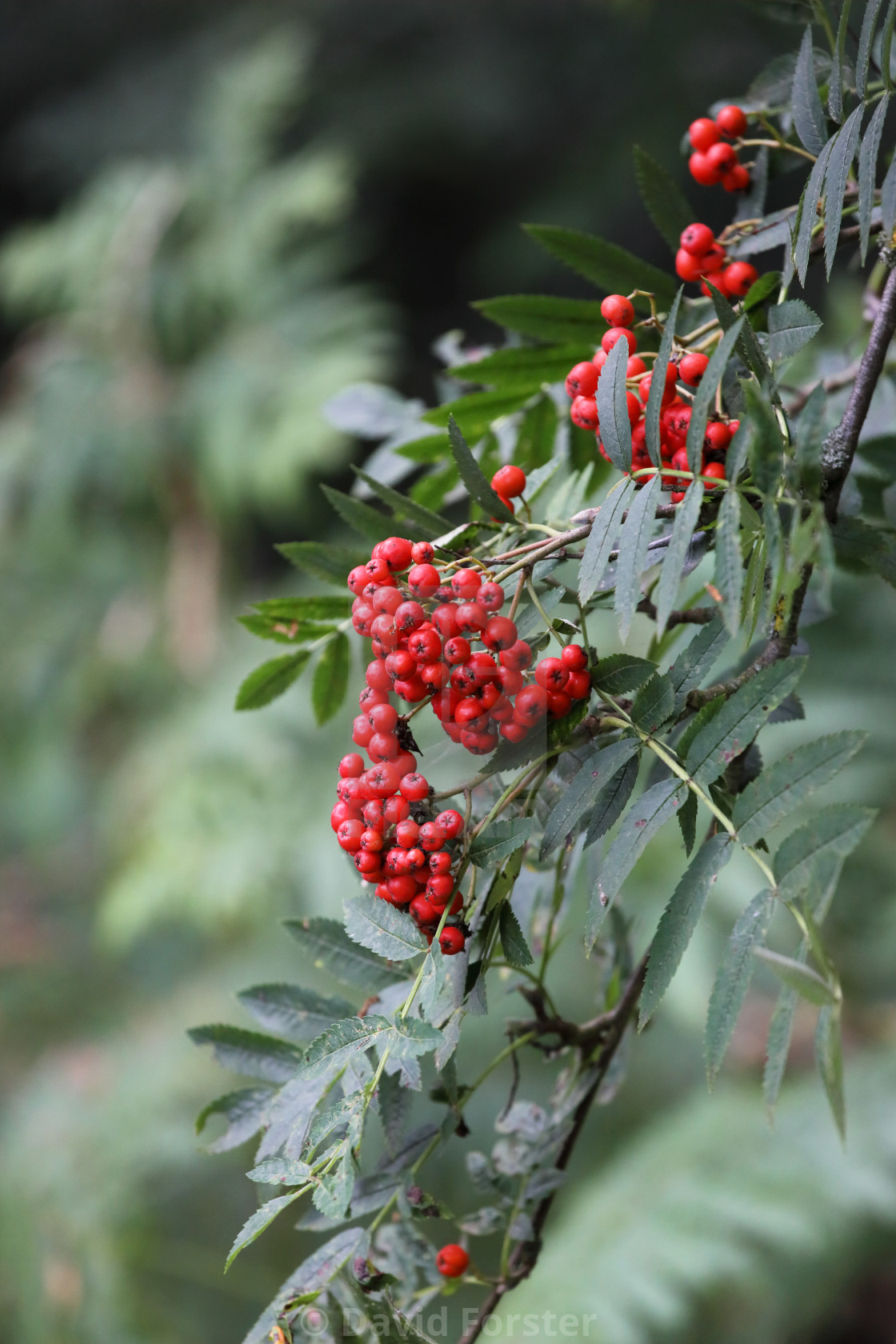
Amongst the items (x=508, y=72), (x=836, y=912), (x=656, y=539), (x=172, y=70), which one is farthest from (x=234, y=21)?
(x=656, y=539)

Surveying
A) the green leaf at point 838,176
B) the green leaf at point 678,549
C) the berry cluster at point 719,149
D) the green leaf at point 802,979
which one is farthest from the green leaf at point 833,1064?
the berry cluster at point 719,149

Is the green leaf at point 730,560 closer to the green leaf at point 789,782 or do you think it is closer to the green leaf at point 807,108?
the green leaf at point 789,782

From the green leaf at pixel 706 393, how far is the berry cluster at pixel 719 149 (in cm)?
17

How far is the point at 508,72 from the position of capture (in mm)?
2676

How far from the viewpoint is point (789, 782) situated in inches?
12.0

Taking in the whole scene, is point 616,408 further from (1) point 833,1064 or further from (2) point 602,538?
(1) point 833,1064

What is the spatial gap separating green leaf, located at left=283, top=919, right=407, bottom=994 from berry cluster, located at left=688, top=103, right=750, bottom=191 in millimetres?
326

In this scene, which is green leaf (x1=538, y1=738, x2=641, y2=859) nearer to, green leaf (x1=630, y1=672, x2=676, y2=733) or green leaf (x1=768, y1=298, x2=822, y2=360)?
green leaf (x1=630, y1=672, x2=676, y2=733)

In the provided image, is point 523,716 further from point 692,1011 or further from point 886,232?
point 692,1011

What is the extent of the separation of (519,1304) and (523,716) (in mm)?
1358

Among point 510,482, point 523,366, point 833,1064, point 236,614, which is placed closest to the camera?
point 833,1064

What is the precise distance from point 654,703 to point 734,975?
0.27ft

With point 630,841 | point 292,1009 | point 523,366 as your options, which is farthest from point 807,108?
point 292,1009

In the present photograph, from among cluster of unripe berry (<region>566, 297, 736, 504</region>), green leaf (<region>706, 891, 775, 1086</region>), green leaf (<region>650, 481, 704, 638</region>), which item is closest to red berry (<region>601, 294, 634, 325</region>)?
cluster of unripe berry (<region>566, 297, 736, 504</region>)
